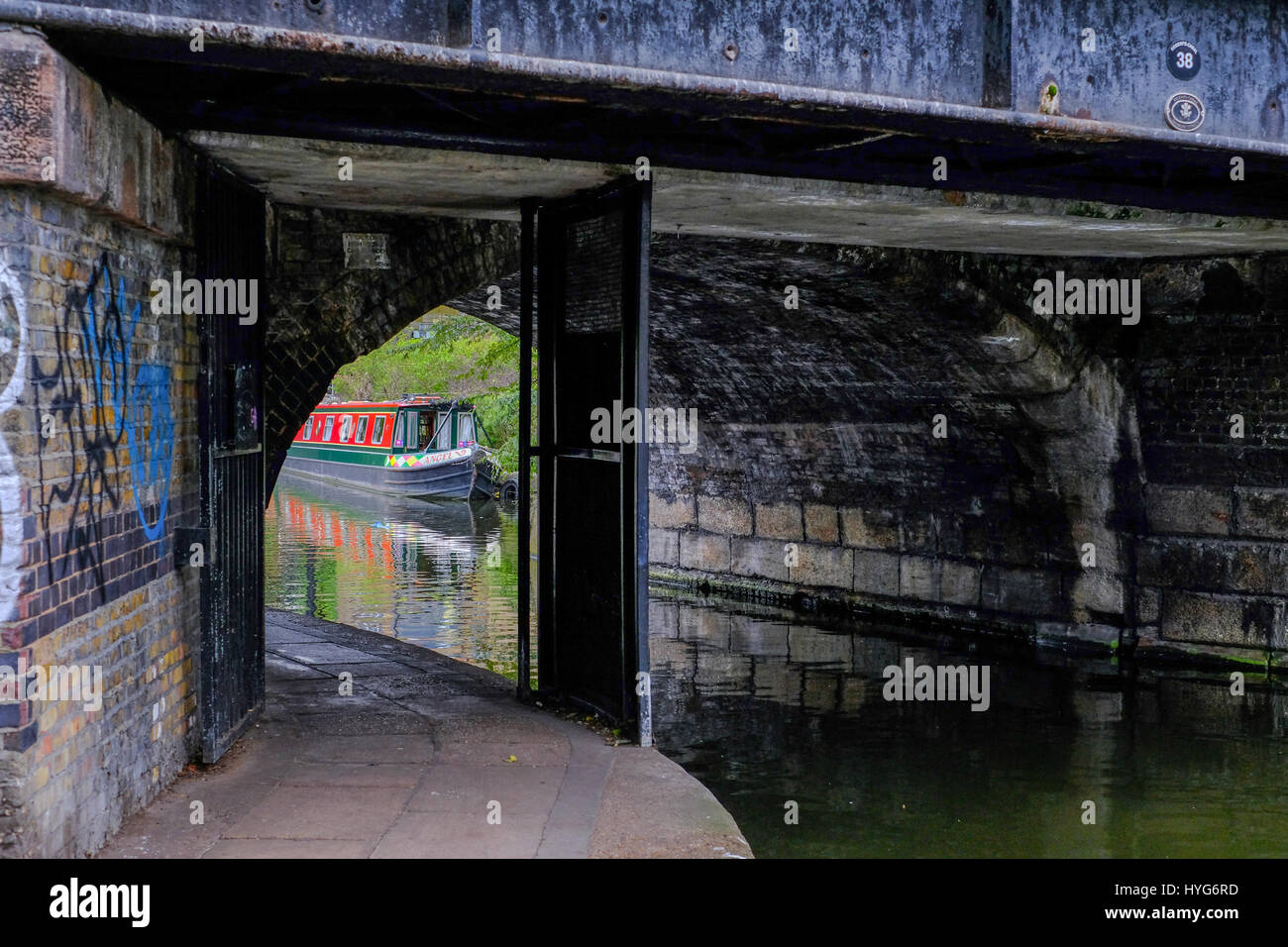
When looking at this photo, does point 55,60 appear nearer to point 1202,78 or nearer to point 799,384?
point 1202,78

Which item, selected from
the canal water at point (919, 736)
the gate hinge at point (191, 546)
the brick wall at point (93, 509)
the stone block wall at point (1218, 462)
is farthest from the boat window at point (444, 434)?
the gate hinge at point (191, 546)

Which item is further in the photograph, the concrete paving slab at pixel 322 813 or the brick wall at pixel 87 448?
the concrete paving slab at pixel 322 813

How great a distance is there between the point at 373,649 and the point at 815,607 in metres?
6.36

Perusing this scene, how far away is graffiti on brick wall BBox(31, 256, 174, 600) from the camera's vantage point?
413cm

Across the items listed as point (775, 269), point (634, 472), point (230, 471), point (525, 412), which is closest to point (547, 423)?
point (525, 412)

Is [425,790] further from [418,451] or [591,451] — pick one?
[418,451]

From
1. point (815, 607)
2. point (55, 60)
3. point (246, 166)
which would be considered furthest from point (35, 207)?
point (815, 607)

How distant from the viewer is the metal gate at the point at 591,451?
20.2ft

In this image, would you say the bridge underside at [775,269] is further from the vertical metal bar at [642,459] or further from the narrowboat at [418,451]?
the narrowboat at [418,451]

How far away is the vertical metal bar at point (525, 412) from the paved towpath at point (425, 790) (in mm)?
355

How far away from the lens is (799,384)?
12.9m

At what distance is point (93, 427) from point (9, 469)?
0.65 m

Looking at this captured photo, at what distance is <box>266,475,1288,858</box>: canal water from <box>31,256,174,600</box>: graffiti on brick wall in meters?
3.69

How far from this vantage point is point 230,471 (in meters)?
5.92
